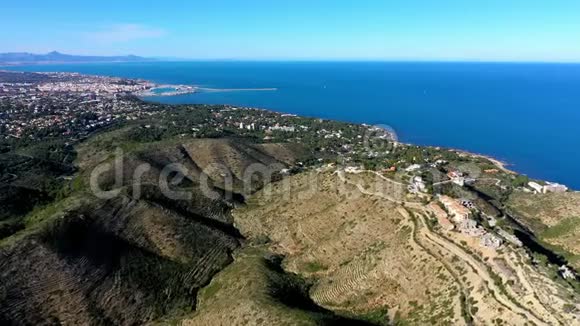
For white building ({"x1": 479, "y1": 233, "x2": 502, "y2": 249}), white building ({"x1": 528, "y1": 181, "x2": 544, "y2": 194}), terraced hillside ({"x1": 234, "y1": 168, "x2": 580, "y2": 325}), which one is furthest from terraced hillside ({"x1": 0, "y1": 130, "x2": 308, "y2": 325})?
white building ({"x1": 528, "y1": 181, "x2": 544, "y2": 194})

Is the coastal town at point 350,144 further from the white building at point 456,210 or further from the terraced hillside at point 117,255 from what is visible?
the terraced hillside at point 117,255

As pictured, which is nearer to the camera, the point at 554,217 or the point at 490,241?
the point at 490,241

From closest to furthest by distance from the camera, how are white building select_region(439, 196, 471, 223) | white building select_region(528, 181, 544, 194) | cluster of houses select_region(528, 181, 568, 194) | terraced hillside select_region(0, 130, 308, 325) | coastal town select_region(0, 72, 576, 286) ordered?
terraced hillside select_region(0, 130, 308, 325)
white building select_region(439, 196, 471, 223)
coastal town select_region(0, 72, 576, 286)
cluster of houses select_region(528, 181, 568, 194)
white building select_region(528, 181, 544, 194)

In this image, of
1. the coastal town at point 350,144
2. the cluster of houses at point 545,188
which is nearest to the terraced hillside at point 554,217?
the coastal town at point 350,144

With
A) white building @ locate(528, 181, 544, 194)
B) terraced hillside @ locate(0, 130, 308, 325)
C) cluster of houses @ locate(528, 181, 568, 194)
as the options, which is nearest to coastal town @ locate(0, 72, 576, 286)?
cluster of houses @ locate(528, 181, 568, 194)

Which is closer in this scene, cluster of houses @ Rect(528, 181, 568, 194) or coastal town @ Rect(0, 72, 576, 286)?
coastal town @ Rect(0, 72, 576, 286)

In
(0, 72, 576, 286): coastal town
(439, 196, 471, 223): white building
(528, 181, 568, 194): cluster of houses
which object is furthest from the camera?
(528, 181, 568, 194): cluster of houses

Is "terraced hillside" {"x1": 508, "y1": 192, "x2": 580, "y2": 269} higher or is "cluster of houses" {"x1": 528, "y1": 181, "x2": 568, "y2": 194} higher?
"terraced hillside" {"x1": 508, "y1": 192, "x2": 580, "y2": 269}

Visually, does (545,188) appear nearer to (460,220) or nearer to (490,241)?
(460,220)

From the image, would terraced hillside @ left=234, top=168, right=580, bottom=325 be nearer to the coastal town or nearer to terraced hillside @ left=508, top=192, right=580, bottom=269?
the coastal town

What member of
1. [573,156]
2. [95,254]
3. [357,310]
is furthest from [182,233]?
[573,156]

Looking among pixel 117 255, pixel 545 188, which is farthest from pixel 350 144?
pixel 117 255
